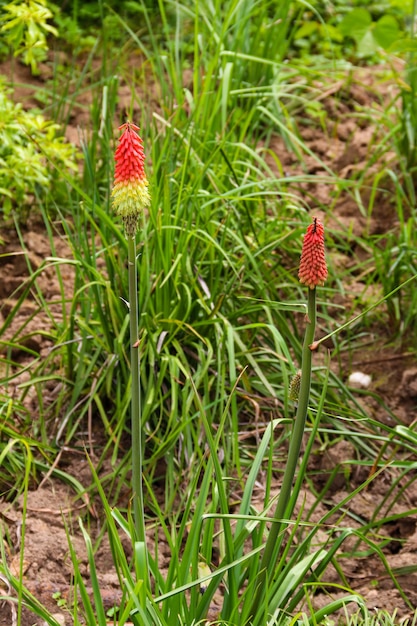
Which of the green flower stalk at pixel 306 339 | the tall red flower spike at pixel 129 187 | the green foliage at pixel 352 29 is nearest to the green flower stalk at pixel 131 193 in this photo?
the tall red flower spike at pixel 129 187

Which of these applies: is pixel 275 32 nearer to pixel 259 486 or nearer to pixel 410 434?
pixel 259 486

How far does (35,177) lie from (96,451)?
1.29m

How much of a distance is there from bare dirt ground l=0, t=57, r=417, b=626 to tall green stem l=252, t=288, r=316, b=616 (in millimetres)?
142

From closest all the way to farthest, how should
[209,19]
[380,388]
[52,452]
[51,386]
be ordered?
1. [52,452]
2. [51,386]
3. [380,388]
4. [209,19]

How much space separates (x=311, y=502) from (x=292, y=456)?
130 cm

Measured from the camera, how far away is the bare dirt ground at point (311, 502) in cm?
276

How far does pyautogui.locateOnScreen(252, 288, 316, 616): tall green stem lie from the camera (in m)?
1.90

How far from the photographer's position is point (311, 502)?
3.25 meters

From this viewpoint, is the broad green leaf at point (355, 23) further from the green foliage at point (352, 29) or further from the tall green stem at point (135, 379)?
the tall green stem at point (135, 379)

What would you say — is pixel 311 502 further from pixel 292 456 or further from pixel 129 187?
pixel 129 187

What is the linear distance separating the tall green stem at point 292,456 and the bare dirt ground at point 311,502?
0.47 ft

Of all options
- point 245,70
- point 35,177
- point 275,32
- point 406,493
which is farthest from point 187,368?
point 275,32

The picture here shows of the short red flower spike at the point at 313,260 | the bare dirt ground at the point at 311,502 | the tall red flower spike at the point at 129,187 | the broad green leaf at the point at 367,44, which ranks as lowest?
the bare dirt ground at the point at 311,502

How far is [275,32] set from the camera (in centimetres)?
494
